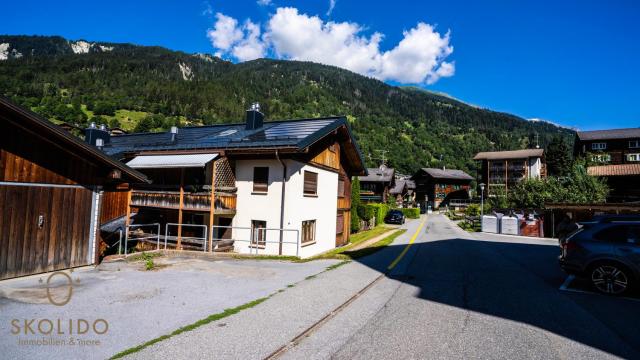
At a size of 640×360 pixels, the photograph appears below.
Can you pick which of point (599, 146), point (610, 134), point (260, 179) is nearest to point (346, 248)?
point (260, 179)

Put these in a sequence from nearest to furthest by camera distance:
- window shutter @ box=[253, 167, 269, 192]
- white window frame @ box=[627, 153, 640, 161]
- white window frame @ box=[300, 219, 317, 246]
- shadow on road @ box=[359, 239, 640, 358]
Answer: shadow on road @ box=[359, 239, 640, 358]
window shutter @ box=[253, 167, 269, 192]
white window frame @ box=[300, 219, 317, 246]
white window frame @ box=[627, 153, 640, 161]

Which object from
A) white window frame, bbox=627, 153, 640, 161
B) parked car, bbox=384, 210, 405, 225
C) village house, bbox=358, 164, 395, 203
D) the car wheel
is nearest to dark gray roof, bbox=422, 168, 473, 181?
village house, bbox=358, 164, 395, 203

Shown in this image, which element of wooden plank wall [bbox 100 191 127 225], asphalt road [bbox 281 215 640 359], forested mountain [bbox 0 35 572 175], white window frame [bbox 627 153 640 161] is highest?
forested mountain [bbox 0 35 572 175]

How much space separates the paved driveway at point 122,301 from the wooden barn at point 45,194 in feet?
2.28

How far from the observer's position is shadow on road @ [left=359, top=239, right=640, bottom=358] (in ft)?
18.5

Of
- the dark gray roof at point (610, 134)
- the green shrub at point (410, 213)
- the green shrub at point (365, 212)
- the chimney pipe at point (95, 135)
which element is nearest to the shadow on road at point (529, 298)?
the chimney pipe at point (95, 135)

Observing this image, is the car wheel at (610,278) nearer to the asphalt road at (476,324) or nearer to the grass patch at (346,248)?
the asphalt road at (476,324)

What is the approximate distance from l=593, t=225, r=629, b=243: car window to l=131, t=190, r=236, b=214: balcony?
1371 centimetres

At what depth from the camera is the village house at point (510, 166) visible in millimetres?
72250

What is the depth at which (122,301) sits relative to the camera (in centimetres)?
711

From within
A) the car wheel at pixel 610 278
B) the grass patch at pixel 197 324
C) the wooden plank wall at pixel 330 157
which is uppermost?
the wooden plank wall at pixel 330 157

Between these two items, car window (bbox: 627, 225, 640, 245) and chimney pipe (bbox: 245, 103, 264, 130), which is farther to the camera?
chimney pipe (bbox: 245, 103, 264, 130)

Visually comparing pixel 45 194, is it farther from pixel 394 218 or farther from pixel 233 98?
pixel 233 98

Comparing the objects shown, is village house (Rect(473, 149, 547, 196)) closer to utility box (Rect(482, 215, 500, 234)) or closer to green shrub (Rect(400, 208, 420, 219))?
green shrub (Rect(400, 208, 420, 219))
